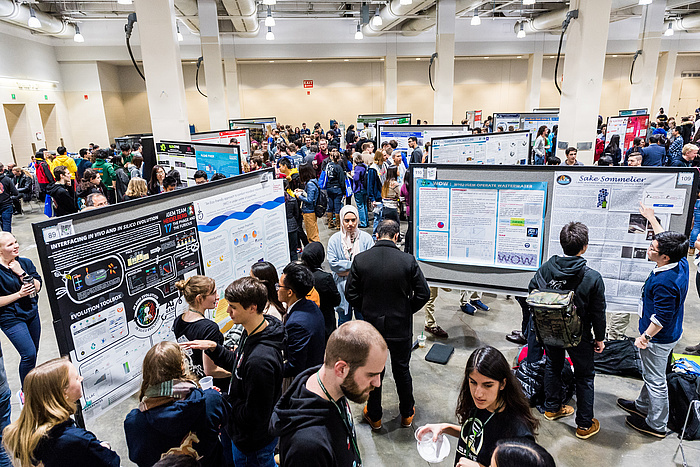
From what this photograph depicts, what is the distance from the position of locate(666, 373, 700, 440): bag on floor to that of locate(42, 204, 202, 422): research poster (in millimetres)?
3483

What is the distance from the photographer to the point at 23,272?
11.0 ft

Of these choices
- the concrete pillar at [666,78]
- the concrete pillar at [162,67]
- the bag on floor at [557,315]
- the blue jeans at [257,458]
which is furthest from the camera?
the concrete pillar at [666,78]

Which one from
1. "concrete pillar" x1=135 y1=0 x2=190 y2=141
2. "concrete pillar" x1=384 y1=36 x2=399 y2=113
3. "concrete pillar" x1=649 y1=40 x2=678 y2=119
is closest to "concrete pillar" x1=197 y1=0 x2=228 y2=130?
"concrete pillar" x1=135 y1=0 x2=190 y2=141

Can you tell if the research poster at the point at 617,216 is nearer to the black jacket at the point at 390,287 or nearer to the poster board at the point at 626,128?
the black jacket at the point at 390,287

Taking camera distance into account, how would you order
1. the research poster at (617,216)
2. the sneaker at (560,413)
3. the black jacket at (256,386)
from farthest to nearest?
the sneaker at (560,413)
the research poster at (617,216)
the black jacket at (256,386)

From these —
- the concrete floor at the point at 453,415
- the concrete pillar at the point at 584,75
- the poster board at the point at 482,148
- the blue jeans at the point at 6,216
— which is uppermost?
the concrete pillar at the point at 584,75

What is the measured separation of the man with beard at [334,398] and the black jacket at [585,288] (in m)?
1.90

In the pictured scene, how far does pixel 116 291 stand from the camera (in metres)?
2.34

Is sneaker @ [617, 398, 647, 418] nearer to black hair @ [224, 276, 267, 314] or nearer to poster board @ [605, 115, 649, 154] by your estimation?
black hair @ [224, 276, 267, 314]

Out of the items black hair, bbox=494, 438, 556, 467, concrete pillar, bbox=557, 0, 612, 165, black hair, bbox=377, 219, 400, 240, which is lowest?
black hair, bbox=494, 438, 556, 467

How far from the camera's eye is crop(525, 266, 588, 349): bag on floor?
284cm

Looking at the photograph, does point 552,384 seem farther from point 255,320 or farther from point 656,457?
point 255,320

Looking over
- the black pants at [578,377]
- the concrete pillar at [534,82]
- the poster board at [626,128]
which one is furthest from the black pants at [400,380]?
the concrete pillar at [534,82]

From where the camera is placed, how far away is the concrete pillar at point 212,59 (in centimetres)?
1270
